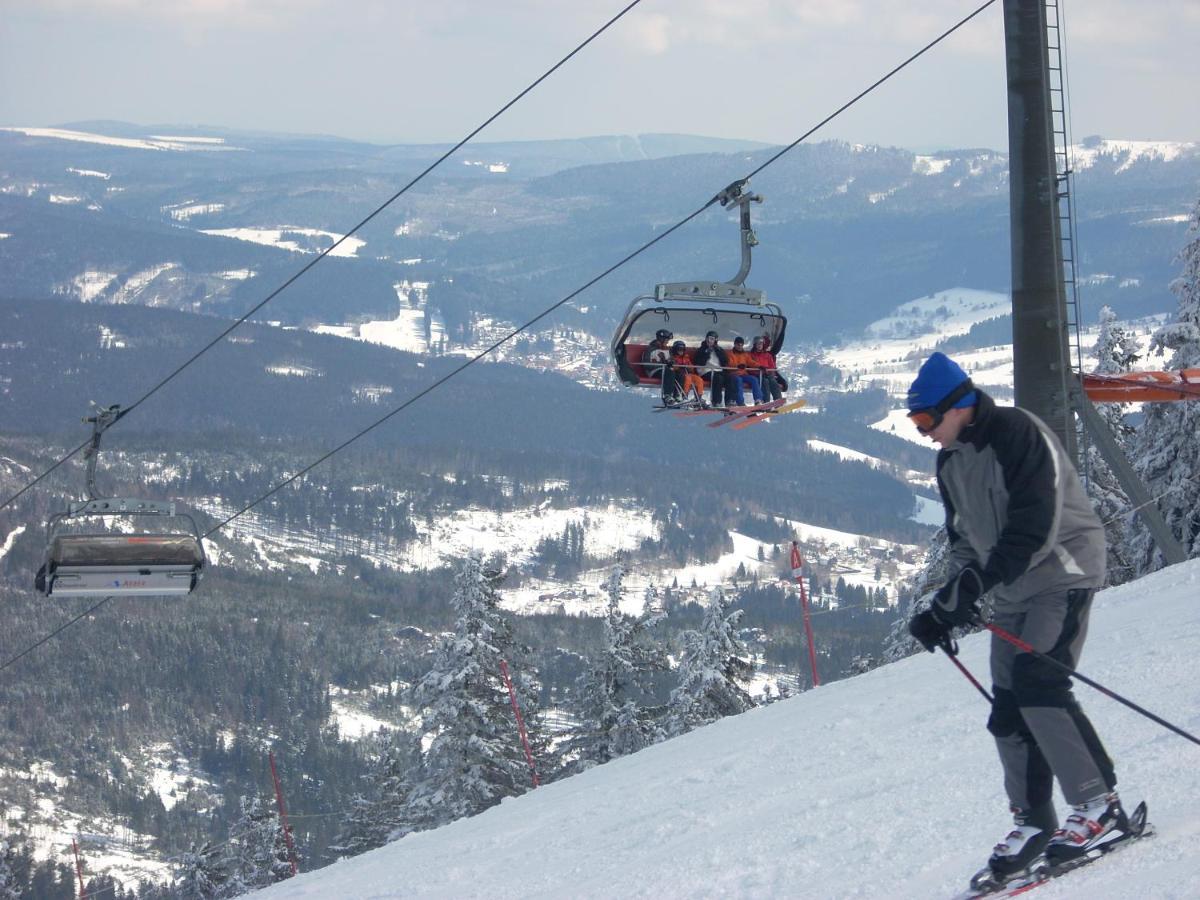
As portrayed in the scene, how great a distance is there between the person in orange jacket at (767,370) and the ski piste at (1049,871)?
10.8 m

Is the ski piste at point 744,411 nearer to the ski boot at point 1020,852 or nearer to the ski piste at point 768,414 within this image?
the ski piste at point 768,414

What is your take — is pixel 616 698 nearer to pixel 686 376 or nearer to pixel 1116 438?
pixel 1116 438

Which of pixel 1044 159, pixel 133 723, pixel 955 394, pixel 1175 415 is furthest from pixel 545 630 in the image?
pixel 955 394

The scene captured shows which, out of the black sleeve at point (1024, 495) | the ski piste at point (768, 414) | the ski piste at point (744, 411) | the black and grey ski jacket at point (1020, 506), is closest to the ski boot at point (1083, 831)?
the black and grey ski jacket at point (1020, 506)

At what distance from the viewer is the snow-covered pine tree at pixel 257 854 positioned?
29109 millimetres

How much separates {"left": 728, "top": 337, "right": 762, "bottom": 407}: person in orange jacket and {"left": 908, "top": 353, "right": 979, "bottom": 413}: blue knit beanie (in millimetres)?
10659

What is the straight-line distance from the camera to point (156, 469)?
633 ft

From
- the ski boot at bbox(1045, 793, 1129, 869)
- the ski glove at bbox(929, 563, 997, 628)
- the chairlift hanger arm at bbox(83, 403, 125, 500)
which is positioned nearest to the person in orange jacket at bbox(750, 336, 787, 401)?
the chairlift hanger arm at bbox(83, 403, 125, 500)

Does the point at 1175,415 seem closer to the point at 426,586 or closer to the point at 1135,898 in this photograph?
the point at 1135,898

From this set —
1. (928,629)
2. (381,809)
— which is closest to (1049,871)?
(928,629)

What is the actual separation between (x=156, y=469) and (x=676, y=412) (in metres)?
189

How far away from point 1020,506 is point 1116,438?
19.5m

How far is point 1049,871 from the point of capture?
4703 millimetres

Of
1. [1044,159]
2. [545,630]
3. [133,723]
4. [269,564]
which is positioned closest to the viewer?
[1044,159]
